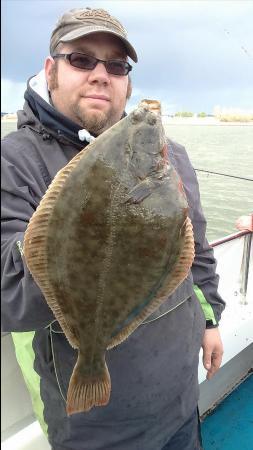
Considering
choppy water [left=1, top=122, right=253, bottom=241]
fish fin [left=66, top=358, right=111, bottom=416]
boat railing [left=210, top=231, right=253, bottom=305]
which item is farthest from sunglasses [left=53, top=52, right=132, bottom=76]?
choppy water [left=1, top=122, right=253, bottom=241]

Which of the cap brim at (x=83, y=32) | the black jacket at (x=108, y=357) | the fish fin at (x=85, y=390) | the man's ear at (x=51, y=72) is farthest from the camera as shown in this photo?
the man's ear at (x=51, y=72)

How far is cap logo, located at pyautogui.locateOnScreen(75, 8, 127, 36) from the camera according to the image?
1837 mm

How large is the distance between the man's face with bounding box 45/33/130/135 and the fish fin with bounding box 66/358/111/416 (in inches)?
38.8

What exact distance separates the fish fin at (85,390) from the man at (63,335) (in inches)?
7.5

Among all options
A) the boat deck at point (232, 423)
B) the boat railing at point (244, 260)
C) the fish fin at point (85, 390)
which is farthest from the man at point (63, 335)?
the boat railing at point (244, 260)

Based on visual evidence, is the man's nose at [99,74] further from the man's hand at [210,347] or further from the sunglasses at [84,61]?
the man's hand at [210,347]

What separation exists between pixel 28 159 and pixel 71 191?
0.50 m

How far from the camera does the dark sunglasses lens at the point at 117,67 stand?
180cm

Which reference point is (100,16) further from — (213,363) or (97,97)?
(213,363)

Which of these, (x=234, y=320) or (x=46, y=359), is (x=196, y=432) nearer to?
(x=46, y=359)

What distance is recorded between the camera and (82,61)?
1773 millimetres

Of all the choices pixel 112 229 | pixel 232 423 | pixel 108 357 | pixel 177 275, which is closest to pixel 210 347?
pixel 108 357

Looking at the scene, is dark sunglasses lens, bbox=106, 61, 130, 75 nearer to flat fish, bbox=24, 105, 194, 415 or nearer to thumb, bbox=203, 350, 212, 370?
flat fish, bbox=24, 105, 194, 415

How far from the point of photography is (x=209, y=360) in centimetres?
220
